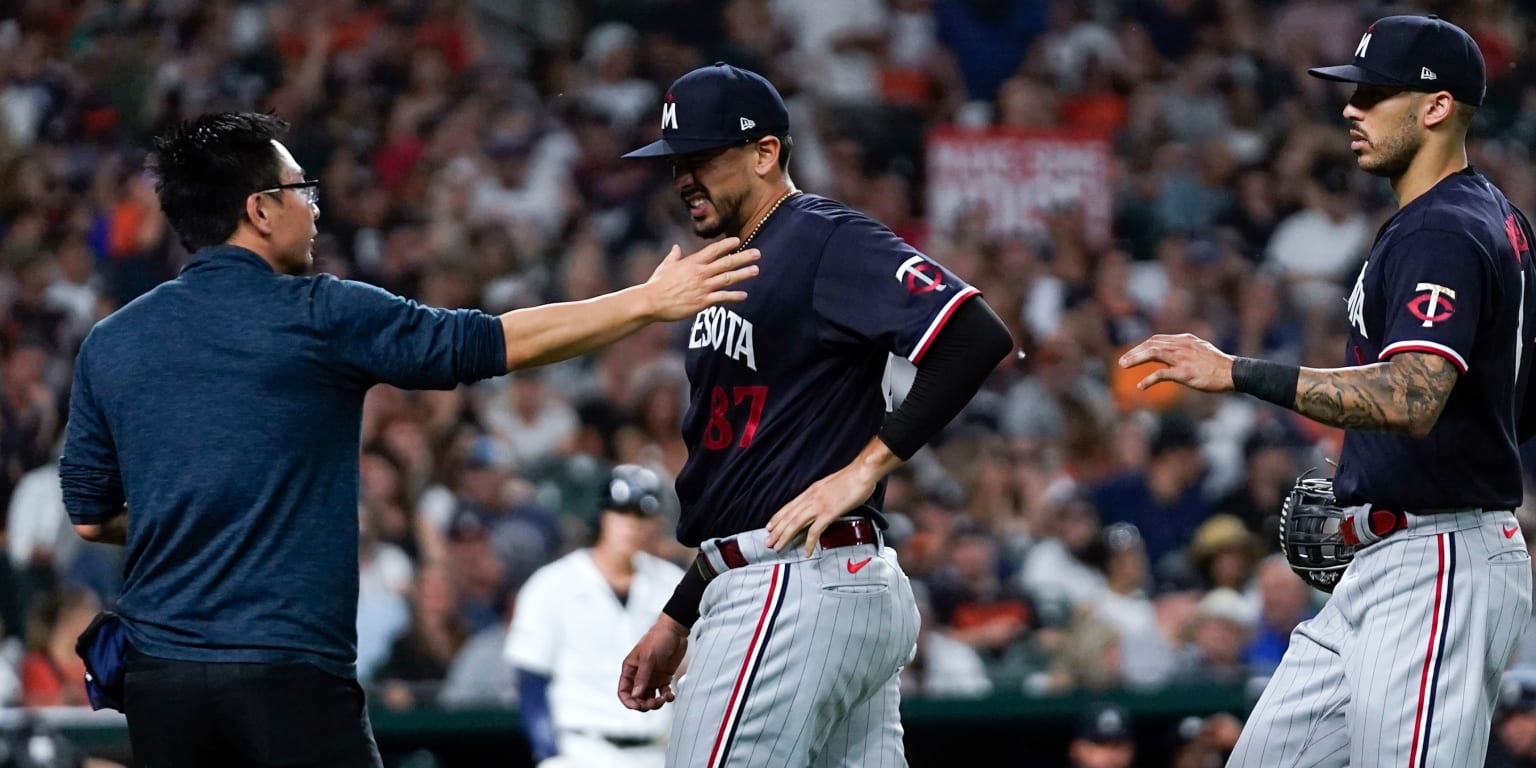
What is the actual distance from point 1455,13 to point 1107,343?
4.61 meters

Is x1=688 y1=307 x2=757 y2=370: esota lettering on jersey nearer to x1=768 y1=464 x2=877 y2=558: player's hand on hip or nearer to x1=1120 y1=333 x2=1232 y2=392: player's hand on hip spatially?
x1=768 y1=464 x2=877 y2=558: player's hand on hip

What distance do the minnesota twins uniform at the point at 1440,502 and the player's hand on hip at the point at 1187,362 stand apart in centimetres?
36

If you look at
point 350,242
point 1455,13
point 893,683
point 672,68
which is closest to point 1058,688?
point 893,683

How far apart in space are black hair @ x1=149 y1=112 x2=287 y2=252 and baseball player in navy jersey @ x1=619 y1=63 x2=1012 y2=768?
0.83 m

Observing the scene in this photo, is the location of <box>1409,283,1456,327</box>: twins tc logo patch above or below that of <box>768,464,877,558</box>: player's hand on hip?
above

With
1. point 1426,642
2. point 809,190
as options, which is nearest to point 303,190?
point 1426,642

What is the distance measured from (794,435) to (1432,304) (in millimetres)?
1292

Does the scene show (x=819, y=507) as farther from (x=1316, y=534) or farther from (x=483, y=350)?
(x=1316, y=534)

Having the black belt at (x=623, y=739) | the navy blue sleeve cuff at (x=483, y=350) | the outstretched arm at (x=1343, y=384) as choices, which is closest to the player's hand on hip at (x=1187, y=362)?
the outstretched arm at (x=1343, y=384)

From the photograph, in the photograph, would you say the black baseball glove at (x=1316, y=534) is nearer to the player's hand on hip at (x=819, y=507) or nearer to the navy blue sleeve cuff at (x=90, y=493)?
the player's hand on hip at (x=819, y=507)

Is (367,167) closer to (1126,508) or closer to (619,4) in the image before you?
(619,4)

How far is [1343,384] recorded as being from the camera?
12.1 feet

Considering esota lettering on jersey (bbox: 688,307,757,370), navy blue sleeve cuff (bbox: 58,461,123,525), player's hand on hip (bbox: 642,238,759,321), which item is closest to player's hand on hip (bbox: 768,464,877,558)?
esota lettering on jersey (bbox: 688,307,757,370)

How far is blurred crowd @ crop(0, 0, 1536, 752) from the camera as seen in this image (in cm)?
841
